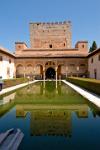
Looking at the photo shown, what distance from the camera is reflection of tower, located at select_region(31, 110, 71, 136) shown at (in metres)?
5.19

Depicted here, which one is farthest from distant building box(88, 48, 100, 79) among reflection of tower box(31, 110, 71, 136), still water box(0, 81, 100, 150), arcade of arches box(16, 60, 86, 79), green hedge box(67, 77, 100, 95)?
reflection of tower box(31, 110, 71, 136)

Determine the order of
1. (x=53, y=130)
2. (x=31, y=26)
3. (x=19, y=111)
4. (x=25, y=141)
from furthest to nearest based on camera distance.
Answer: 1. (x=31, y=26)
2. (x=19, y=111)
3. (x=53, y=130)
4. (x=25, y=141)

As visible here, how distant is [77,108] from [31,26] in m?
40.5

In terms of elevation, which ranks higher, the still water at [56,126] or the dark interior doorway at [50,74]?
the dark interior doorway at [50,74]

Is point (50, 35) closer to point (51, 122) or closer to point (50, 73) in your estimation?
point (50, 73)

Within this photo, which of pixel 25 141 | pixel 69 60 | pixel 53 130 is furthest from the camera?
pixel 69 60

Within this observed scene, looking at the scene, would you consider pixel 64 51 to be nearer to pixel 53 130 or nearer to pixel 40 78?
pixel 40 78

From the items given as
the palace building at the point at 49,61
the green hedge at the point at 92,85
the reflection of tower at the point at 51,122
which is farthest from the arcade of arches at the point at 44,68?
the reflection of tower at the point at 51,122

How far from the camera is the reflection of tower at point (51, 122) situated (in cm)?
519

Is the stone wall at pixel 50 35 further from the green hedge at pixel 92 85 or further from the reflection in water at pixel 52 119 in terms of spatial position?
the reflection in water at pixel 52 119

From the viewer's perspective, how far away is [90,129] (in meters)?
5.49

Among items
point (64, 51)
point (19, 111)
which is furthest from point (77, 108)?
point (64, 51)

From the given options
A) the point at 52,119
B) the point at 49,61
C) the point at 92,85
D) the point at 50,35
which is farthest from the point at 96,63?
the point at 52,119

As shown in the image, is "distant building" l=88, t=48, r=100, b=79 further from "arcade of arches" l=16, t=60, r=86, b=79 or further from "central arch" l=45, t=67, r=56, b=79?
"central arch" l=45, t=67, r=56, b=79
